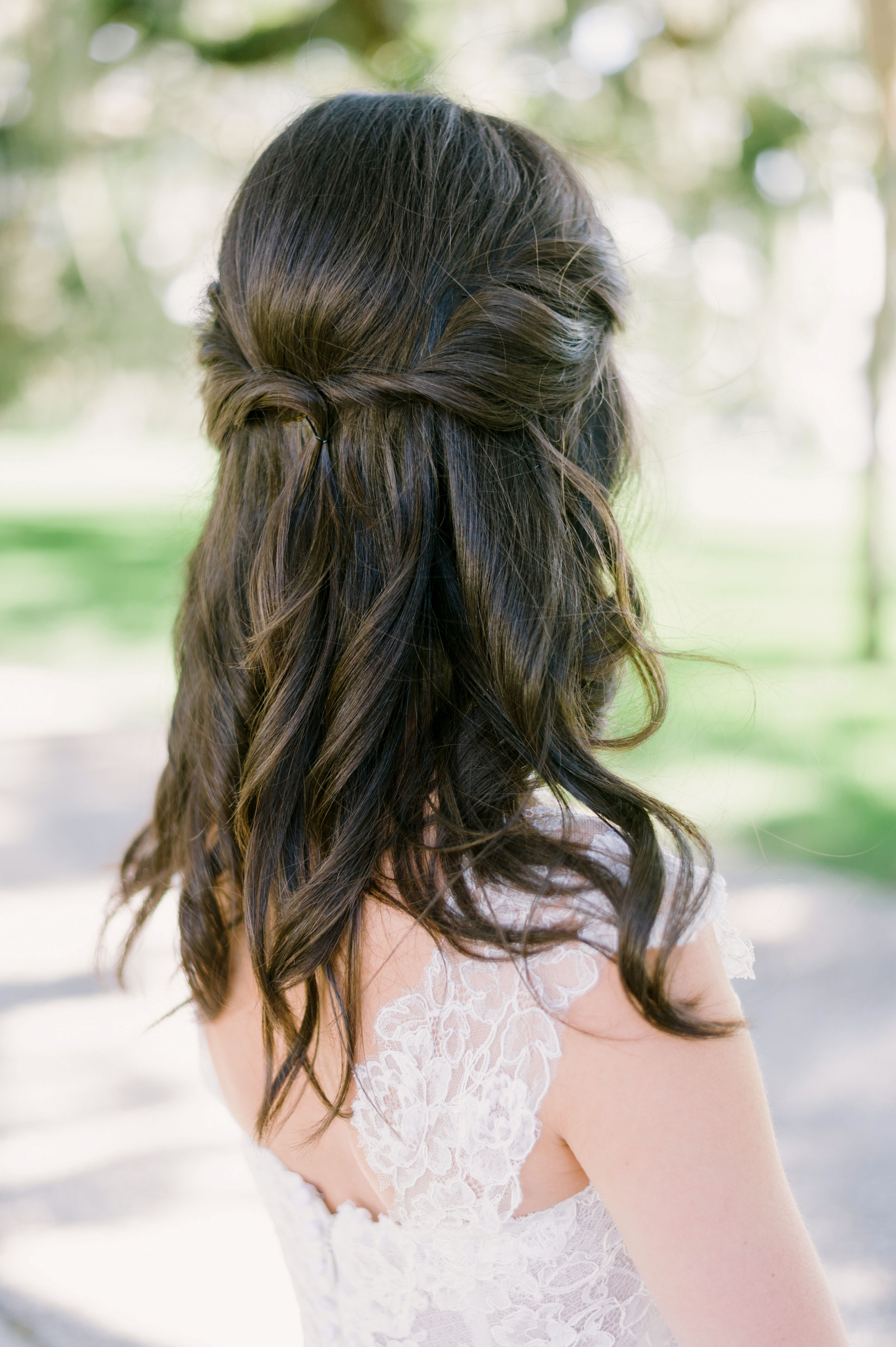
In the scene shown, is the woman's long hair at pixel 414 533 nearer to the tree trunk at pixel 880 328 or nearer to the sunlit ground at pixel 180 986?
the sunlit ground at pixel 180 986

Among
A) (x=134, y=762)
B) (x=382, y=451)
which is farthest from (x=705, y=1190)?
(x=134, y=762)

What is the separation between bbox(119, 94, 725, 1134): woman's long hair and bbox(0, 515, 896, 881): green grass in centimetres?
24

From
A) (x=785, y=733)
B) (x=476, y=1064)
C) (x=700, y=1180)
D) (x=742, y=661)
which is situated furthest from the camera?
(x=742, y=661)

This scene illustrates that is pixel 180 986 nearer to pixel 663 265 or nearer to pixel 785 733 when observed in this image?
pixel 785 733

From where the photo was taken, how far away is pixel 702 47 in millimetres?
5773

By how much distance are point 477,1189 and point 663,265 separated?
4.92m

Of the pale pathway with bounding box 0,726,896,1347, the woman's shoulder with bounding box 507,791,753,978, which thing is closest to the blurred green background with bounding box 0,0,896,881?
the pale pathway with bounding box 0,726,896,1347

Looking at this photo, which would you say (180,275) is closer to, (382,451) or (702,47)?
(702,47)

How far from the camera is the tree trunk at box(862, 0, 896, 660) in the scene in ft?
13.1

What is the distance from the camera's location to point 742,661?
5258mm

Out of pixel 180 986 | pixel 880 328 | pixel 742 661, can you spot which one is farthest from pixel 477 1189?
pixel 742 661

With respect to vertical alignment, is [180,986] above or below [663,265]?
below

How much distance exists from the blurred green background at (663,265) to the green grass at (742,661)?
0.08 feet

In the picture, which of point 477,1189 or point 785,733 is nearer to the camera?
point 477,1189
